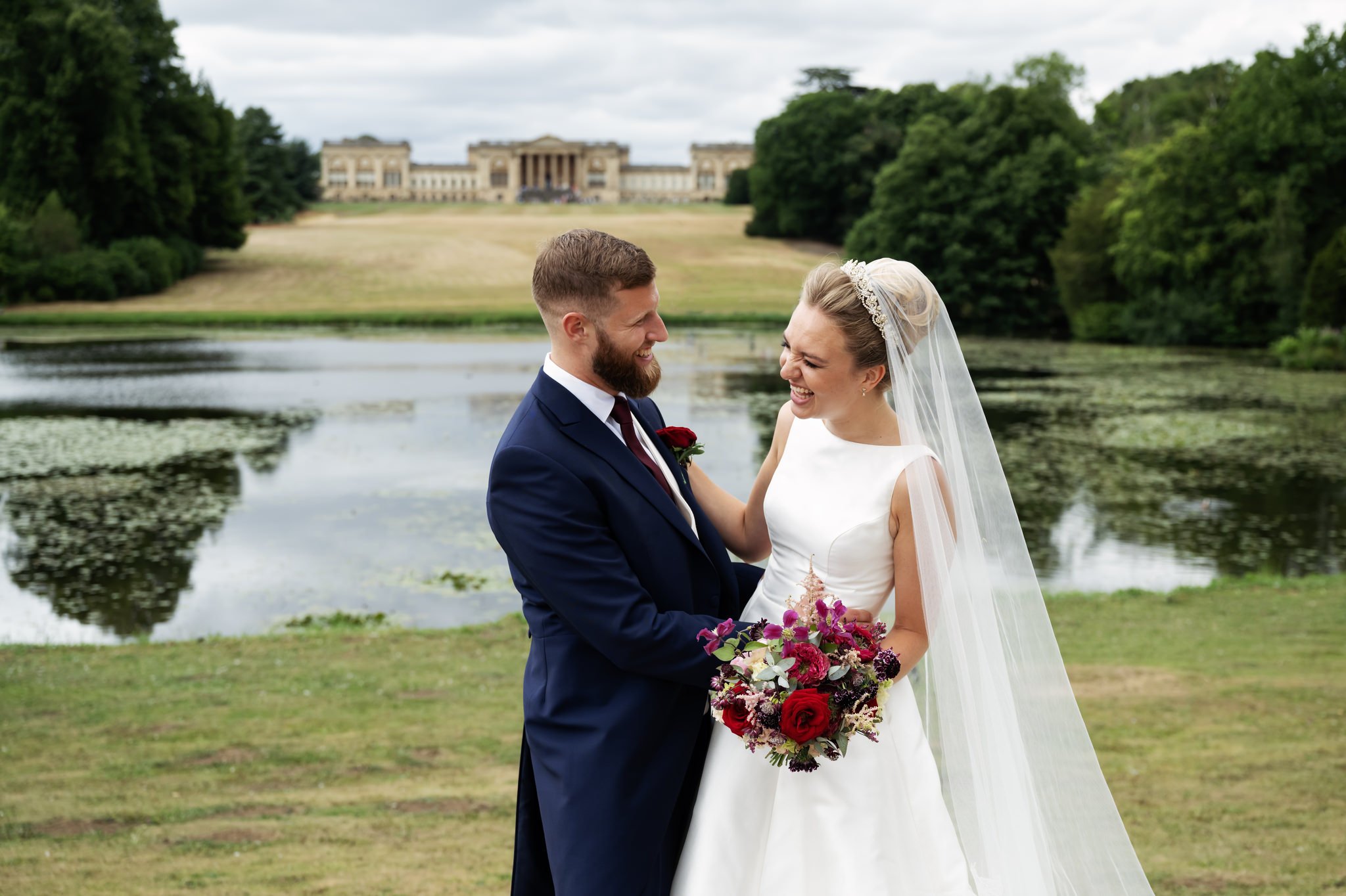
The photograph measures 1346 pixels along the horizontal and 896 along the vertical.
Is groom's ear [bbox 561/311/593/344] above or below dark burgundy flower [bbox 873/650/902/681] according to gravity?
above

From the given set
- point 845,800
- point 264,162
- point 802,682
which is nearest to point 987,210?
point 845,800

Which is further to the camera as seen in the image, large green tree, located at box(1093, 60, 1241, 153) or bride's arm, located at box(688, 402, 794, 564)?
large green tree, located at box(1093, 60, 1241, 153)

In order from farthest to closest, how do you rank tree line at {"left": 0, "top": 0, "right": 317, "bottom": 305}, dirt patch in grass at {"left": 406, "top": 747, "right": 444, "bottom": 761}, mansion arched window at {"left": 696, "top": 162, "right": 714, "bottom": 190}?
mansion arched window at {"left": 696, "top": 162, "right": 714, "bottom": 190}, tree line at {"left": 0, "top": 0, "right": 317, "bottom": 305}, dirt patch in grass at {"left": 406, "top": 747, "right": 444, "bottom": 761}

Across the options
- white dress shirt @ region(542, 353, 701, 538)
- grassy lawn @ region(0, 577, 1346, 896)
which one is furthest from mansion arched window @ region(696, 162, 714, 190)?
white dress shirt @ region(542, 353, 701, 538)

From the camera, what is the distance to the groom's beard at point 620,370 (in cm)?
297

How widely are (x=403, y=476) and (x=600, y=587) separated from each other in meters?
15.9

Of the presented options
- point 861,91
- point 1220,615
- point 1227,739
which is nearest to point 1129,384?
point 1220,615

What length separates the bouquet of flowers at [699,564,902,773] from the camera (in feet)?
8.70

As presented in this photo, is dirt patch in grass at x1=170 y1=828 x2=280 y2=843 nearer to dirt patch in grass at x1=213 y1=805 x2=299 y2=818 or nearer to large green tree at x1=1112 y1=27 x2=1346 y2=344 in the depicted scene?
dirt patch in grass at x1=213 y1=805 x2=299 y2=818

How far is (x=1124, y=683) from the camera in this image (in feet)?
26.0

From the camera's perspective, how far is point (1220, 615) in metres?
10.3

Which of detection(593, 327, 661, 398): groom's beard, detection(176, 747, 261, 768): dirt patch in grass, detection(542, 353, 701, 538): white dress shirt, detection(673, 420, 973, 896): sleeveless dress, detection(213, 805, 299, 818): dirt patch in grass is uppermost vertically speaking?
detection(593, 327, 661, 398): groom's beard

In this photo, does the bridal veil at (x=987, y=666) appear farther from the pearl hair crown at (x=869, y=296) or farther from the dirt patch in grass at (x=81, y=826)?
the dirt patch in grass at (x=81, y=826)

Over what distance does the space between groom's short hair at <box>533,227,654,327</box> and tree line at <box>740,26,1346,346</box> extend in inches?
1575
